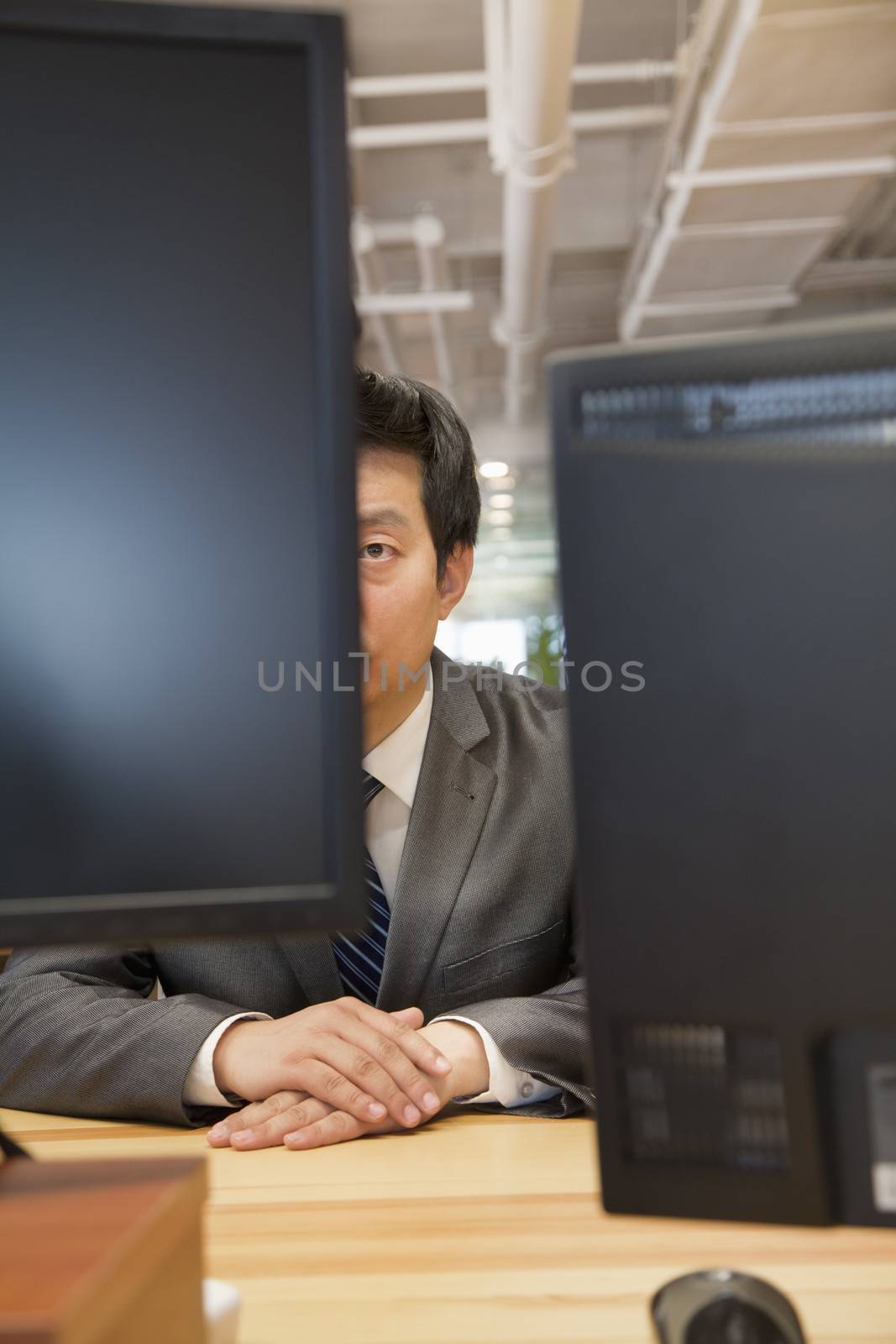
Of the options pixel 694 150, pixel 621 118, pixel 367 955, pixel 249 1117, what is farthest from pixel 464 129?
pixel 249 1117

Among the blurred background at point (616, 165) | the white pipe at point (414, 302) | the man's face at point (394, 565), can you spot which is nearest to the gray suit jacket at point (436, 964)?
the man's face at point (394, 565)

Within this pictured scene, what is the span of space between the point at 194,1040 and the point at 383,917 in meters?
0.37

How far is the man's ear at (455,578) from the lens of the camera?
5.01 ft

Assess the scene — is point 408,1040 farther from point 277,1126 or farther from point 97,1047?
point 97,1047

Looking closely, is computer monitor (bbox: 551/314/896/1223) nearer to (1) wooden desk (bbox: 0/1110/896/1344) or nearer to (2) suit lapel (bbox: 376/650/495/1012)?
(1) wooden desk (bbox: 0/1110/896/1344)

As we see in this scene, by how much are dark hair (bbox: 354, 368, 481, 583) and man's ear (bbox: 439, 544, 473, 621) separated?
3 cm

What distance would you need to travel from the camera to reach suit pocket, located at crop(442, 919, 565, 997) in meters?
1.26

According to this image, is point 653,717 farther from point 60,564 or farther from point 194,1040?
point 194,1040

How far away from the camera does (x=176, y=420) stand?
1.57 feet

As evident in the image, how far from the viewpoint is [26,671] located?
0.47m

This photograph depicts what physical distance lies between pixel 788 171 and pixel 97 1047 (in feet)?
11.7

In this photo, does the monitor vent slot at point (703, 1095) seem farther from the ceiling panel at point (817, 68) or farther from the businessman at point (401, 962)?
the ceiling panel at point (817, 68)

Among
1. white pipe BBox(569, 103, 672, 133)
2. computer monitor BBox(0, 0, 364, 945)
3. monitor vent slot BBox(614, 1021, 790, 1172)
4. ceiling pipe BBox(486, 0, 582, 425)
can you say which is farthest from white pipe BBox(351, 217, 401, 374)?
monitor vent slot BBox(614, 1021, 790, 1172)

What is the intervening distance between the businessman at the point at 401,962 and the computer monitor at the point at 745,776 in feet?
1.35
